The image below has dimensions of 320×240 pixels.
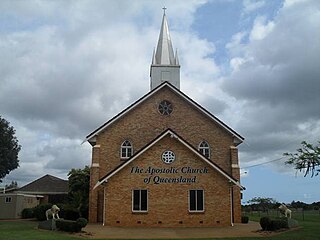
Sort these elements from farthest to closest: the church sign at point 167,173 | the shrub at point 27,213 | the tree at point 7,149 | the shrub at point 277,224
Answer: the tree at point 7,149
the shrub at point 27,213
the church sign at point 167,173
the shrub at point 277,224

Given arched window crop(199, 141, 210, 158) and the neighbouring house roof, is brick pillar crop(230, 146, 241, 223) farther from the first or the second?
the neighbouring house roof

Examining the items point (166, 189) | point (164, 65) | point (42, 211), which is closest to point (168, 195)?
point (166, 189)

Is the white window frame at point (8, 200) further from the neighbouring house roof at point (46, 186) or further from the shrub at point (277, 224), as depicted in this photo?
the shrub at point (277, 224)

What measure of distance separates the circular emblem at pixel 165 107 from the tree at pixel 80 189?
10173 mm

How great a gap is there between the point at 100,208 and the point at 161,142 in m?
7.56

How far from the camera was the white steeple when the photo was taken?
40.5 metres

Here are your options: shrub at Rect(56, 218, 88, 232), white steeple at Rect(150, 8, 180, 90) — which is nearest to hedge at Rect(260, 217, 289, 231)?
shrub at Rect(56, 218, 88, 232)

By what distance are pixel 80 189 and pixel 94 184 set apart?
650 cm

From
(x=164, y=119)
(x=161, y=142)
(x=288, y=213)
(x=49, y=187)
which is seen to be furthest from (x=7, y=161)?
(x=288, y=213)

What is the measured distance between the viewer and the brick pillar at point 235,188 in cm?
3284

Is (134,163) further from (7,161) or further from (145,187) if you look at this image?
(7,161)

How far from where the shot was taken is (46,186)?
53.0 meters

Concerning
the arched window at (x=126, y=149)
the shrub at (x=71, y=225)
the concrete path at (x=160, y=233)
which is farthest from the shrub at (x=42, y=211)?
the shrub at (x=71, y=225)

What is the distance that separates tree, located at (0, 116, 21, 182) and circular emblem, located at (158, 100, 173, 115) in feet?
73.3
